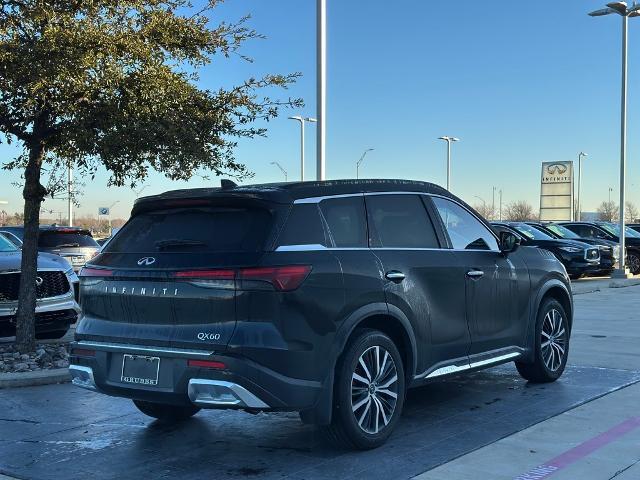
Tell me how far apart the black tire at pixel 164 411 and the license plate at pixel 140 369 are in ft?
3.77

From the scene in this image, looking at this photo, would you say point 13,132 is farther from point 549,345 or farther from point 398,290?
point 549,345

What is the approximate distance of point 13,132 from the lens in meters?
8.44

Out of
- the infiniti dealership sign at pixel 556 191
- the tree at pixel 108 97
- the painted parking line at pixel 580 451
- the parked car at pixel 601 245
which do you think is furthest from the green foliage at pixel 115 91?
the infiniti dealership sign at pixel 556 191

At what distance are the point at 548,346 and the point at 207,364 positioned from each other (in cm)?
401

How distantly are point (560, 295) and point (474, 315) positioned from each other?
187 centimetres

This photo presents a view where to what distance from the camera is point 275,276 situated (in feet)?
15.0

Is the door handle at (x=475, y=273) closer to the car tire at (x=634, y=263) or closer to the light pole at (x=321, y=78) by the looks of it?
the light pole at (x=321, y=78)

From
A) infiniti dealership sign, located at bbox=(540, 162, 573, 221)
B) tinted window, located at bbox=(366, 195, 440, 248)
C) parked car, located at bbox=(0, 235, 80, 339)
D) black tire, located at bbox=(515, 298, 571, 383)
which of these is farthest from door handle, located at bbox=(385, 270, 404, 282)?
infiniti dealership sign, located at bbox=(540, 162, 573, 221)

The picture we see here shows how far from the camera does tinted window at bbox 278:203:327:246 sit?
4793mm

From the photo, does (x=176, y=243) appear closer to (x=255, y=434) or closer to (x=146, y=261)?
(x=146, y=261)

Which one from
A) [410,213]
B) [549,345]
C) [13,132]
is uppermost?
[13,132]

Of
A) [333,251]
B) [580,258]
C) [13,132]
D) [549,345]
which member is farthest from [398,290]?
[580,258]

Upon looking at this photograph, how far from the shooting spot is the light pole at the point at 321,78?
11367 mm

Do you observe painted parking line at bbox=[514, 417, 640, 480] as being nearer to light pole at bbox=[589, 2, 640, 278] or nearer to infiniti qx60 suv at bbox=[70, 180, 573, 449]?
infiniti qx60 suv at bbox=[70, 180, 573, 449]
